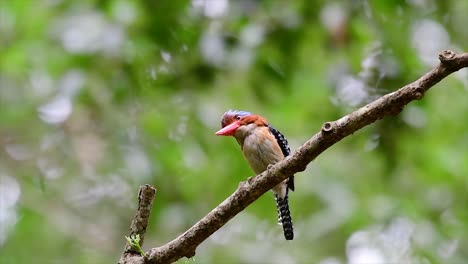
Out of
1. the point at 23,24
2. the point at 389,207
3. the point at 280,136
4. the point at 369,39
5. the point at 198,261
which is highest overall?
the point at 23,24

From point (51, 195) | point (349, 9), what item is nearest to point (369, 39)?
point (349, 9)

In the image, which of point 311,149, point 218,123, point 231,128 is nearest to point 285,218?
point 231,128

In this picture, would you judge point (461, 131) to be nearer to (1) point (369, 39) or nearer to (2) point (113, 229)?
(1) point (369, 39)

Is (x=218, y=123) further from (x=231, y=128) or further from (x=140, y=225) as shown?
(x=140, y=225)

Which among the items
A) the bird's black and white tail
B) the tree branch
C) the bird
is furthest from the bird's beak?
the tree branch

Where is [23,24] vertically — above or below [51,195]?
above

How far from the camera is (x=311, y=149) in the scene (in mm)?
2121

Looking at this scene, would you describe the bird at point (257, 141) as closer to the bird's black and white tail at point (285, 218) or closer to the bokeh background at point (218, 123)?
the bird's black and white tail at point (285, 218)

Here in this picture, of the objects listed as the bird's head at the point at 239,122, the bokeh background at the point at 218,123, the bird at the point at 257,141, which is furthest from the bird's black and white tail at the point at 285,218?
the bokeh background at the point at 218,123

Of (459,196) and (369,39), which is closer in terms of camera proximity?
(369,39)

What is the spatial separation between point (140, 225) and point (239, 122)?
3.37 feet

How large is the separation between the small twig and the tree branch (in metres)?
0.09

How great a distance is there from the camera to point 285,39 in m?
4.41

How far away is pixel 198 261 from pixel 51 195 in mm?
1612
